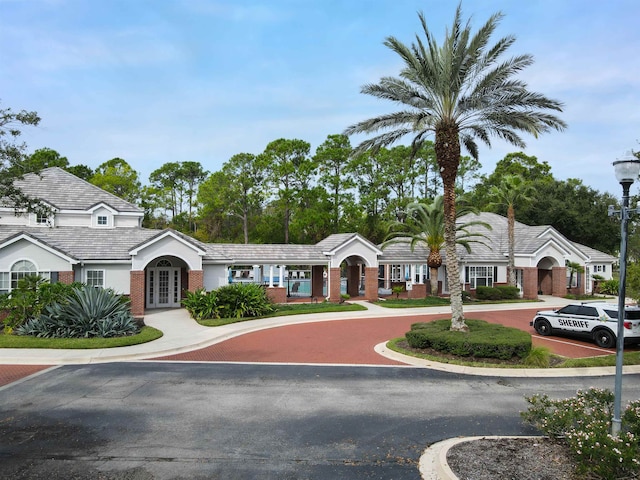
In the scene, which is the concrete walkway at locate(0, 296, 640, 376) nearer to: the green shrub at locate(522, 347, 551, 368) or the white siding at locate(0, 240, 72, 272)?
the green shrub at locate(522, 347, 551, 368)

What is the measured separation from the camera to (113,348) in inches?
637

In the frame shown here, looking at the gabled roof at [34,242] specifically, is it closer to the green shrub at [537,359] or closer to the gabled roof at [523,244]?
the green shrub at [537,359]

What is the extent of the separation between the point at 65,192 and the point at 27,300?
14830 mm

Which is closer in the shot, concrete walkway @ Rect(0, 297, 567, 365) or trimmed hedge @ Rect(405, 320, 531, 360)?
trimmed hedge @ Rect(405, 320, 531, 360)

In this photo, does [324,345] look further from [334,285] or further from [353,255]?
[353,255]

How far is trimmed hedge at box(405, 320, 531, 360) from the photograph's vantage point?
1416cm

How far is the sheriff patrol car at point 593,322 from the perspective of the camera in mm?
16141

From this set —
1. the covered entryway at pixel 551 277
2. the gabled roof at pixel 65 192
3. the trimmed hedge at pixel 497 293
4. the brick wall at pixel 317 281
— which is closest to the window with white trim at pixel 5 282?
the gabled roof at pixel 65 192

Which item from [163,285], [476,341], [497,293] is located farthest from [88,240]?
[497,293]

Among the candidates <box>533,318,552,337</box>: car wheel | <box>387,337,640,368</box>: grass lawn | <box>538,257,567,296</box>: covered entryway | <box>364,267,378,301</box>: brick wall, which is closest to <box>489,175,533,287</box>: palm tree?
<box>538,257,567,296</box>: covered entryway

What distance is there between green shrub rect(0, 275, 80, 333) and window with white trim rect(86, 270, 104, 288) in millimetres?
4990

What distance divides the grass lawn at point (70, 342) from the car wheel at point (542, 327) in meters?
15.9

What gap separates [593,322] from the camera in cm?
1706

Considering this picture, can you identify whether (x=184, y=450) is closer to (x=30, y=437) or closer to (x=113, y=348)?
(x=30, y=437)
